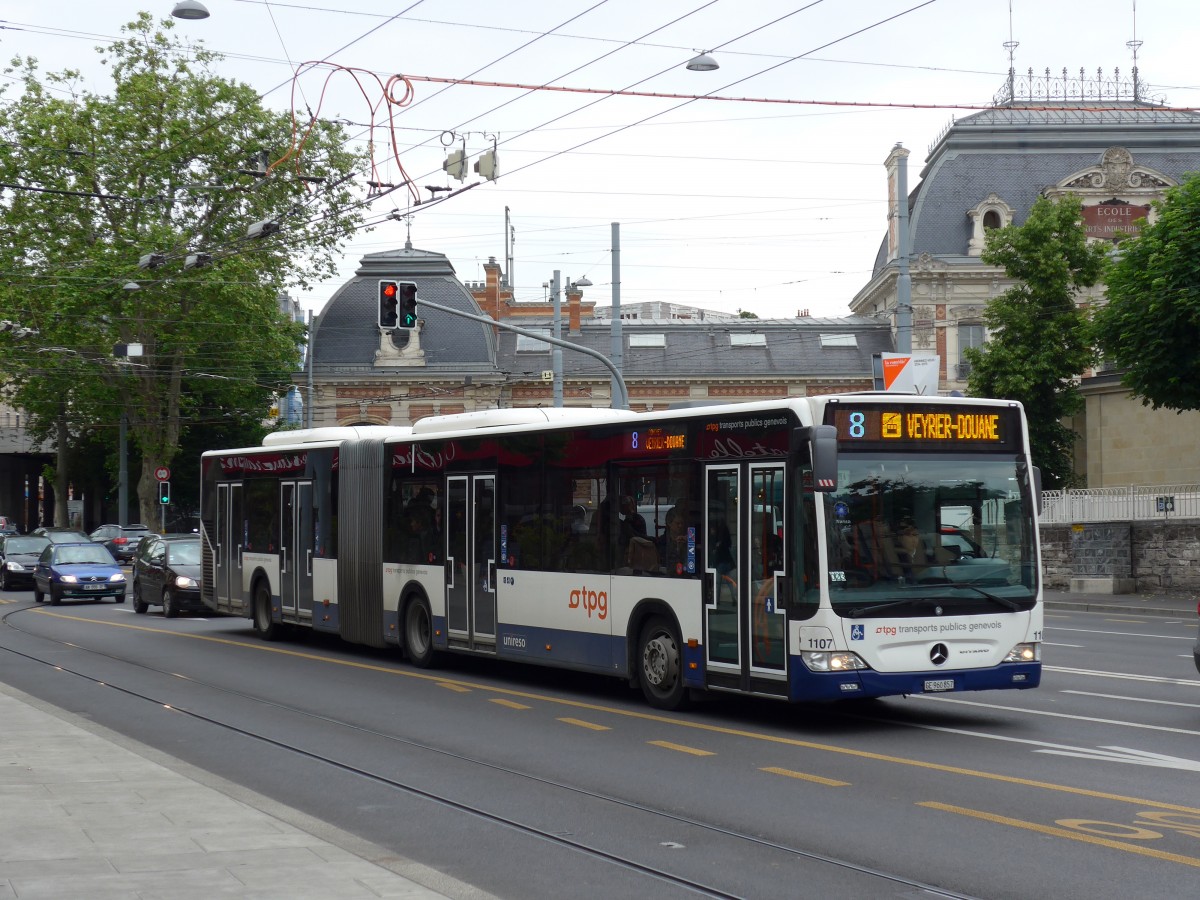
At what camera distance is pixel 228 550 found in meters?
25.8

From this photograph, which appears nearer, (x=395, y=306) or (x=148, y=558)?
(x=395, y=306)

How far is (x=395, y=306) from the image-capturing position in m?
27.7

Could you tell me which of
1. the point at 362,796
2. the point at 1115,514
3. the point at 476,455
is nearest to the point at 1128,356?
the point at 1115,514

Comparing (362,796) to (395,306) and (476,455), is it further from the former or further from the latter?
(395,306)

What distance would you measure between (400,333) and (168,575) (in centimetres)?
4408

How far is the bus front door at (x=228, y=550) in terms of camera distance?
25.4 metres

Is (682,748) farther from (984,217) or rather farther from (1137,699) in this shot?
(984,217)

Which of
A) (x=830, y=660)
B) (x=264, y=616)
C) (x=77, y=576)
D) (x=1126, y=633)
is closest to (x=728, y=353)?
(x=77, y=576)

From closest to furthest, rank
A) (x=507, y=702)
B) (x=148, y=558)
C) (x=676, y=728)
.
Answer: (x=676, y=728)
(x=507, y=702)
(x=148, y=558)

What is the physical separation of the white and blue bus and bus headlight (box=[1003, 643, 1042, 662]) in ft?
0.09

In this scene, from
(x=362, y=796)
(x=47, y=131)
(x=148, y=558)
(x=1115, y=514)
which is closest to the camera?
(x=362, y=796)

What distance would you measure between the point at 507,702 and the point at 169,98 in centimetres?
4383

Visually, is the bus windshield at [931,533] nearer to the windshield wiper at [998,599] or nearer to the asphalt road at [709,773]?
the windshield wiper at [998,599]

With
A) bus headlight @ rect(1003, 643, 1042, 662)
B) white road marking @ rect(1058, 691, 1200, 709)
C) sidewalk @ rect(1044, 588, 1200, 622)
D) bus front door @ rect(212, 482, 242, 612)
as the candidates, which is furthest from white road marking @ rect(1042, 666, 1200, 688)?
bus front door @ rect(212, 482, 242, 612)
